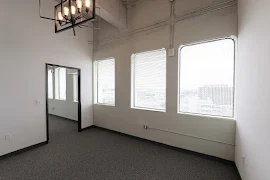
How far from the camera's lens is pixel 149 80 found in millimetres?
3523

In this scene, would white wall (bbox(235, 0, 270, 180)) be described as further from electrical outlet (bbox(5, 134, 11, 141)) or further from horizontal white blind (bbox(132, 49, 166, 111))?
electrical outlet (bbox(5, 134, 11, 141))

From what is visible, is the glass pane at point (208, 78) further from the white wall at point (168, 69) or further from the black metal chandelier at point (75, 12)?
the black metal chandelier at point (75, 12)

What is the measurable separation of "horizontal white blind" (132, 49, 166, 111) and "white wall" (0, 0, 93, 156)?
2.29m

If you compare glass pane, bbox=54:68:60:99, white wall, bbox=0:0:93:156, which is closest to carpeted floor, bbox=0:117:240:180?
white wall, bbox=0:0:93:156

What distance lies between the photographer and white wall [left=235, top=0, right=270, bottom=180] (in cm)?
124

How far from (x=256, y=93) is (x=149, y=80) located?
2311 mm

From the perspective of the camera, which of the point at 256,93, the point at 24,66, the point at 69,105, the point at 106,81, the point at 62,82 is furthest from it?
the point at 62,82

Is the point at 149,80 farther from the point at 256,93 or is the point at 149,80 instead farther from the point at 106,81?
the point at 256,93

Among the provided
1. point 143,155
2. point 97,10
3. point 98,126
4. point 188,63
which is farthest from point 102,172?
point 97,10

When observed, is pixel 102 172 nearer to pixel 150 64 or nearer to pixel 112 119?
pixel 112 119

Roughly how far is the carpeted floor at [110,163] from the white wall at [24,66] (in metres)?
0.52

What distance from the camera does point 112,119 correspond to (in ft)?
13.8

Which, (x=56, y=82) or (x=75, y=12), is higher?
(x=75, y=12)

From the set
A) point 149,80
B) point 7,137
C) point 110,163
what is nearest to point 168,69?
point 149,80
